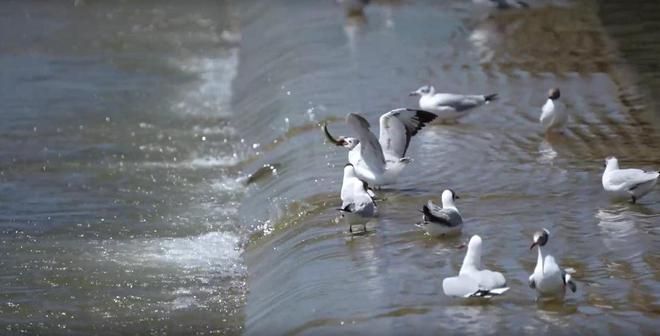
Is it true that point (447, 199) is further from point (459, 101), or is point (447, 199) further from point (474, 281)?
point (459, 101)

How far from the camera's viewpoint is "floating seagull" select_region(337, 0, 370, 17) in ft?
59.1

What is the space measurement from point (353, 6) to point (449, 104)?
6281mm

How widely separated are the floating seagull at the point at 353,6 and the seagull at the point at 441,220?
9207 millimetres

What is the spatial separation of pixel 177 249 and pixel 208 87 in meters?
6.07

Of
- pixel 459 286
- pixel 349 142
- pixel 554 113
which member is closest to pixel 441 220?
pixel 459 286

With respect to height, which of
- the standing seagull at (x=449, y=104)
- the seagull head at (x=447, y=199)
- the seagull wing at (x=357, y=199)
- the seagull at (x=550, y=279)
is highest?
the standing seagull at (x=449, y=104)

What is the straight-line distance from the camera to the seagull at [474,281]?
7457mm

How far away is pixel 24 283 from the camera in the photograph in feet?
32.0

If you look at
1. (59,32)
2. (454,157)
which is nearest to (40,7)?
(59,32)

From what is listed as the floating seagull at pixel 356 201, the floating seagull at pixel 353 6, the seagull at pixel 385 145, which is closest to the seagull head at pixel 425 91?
the seagull at pixel 385 145

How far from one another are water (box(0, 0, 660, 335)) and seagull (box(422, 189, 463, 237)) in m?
→ 0.09

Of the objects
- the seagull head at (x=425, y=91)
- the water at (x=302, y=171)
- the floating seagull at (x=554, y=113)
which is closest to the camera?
the water at (x=302, y=171)

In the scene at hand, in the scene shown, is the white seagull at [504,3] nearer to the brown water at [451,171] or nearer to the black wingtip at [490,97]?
the brown water at [451,171]

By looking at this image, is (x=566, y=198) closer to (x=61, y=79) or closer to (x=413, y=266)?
(x=413, y=266)
